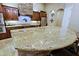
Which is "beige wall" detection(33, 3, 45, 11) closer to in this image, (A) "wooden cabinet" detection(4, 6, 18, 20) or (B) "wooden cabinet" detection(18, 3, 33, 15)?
(B) "wooden cabinet" detection(18, 3, 33, 15)

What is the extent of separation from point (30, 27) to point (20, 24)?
9 centimetres

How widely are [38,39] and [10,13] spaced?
325mm

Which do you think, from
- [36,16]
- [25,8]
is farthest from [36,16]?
[25,8]

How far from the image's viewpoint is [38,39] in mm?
1024

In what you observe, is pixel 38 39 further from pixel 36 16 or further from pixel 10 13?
pixel 10 13

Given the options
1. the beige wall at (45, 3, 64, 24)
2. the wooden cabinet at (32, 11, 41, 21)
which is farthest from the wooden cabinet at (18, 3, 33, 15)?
the beige wall at (45, 3, 64, 24)

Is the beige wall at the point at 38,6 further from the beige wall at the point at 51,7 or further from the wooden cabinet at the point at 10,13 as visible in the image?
the wooden cabinet at the point at 10,13

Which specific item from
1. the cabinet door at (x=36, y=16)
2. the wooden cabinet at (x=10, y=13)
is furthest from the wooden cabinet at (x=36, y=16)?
the wooden cabinet at (x=10, y=13)

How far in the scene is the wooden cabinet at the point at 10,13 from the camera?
3.07ft

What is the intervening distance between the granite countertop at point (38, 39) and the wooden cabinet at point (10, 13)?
0.38ft

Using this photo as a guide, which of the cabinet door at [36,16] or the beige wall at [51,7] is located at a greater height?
the beige wall at [51,7]

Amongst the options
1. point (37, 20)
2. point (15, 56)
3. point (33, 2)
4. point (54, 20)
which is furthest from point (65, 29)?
point (15, 56)

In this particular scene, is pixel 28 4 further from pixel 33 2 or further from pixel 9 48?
pixel 9 48

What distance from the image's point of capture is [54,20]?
39.1 inches
